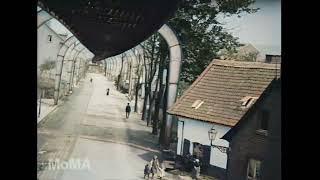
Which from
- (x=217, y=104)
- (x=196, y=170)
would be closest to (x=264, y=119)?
(x=217, y=104)

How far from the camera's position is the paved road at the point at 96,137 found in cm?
A: 208

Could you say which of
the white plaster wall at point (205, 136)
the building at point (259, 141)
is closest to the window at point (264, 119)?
the building at point (259, 141)

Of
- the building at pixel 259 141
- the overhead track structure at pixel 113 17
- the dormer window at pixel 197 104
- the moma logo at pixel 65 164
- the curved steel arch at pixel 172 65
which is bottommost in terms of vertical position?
the moma logo at pixel 65 164

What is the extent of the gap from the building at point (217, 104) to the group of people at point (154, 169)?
0.40ft

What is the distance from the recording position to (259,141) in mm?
2117

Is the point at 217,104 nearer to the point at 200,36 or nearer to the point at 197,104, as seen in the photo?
the point at 197,104

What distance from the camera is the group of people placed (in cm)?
212

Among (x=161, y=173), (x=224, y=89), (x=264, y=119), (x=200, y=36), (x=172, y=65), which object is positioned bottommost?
(x=161, y=173)

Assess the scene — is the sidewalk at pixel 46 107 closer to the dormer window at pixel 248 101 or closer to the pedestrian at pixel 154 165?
the pedestrian at pixel 154 165

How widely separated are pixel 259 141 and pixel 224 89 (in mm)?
294

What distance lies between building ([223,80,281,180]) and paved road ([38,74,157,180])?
39 centimetres
